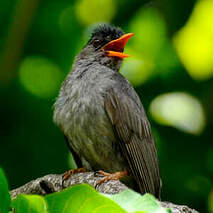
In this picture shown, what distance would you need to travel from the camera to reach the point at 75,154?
17.4 ft

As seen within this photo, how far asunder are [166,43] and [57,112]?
2200 millimetres

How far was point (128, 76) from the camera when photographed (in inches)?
255

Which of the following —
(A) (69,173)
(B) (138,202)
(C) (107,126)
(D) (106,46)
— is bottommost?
(A) (69,173)

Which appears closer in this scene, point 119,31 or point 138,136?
point 138,136

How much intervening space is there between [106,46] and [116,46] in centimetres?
12

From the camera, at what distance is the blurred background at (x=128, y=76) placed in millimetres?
5918

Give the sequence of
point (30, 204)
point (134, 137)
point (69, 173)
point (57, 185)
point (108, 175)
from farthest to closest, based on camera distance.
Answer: point (134, 137), point (69, 173), point (108, 175), point (57, 185), point (30, 204)

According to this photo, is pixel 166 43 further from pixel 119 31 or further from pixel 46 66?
pixel 46 66

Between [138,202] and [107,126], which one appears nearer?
[138,202]

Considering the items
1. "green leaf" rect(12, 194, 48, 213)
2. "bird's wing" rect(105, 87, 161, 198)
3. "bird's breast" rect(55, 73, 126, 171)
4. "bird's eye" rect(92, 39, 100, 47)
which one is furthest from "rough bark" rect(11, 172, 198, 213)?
"bird's eye" rect(92, 39, 100, 47)

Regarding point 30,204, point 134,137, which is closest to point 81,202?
point 30,204

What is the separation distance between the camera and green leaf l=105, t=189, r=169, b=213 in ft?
5.38

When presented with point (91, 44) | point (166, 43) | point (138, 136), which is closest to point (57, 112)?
point (138, 136)

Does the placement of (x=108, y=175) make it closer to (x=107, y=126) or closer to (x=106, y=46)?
(x=107, y=126)
